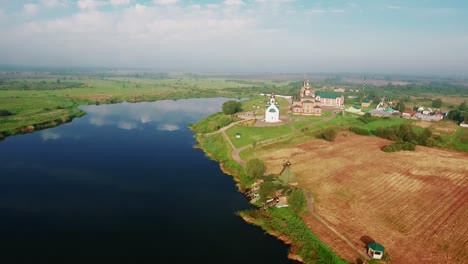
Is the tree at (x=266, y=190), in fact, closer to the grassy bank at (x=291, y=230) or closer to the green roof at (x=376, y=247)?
the grassy bank at (x=291, y=230)

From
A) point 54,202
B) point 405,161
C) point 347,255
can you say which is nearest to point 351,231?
point 347,255

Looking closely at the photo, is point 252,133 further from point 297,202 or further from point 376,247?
point 376,247

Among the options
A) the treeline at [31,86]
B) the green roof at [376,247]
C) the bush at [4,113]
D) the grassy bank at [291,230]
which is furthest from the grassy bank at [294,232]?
the treeline at [31,86]

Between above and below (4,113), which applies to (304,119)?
below

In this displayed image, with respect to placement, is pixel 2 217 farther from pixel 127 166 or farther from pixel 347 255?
pixel 347 255

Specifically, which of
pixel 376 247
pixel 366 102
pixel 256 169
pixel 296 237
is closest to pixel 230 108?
pixel 256 169

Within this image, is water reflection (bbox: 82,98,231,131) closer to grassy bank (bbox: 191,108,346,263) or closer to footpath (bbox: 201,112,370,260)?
footpath (bbox: 201,112,370,260)

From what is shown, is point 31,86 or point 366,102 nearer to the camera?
point 366,102

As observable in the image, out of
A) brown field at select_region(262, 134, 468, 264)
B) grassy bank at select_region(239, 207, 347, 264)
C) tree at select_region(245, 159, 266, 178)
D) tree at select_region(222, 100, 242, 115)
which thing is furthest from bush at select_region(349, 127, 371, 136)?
grassy bank at select_region(239, 207, 347, 264)

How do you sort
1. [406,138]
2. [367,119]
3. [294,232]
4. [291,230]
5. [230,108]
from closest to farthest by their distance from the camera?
[294,232] < [291,230] < [406,138] < [367,119] < [230,108]
